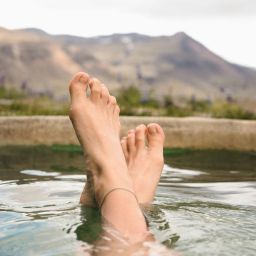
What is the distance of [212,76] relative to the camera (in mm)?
83188

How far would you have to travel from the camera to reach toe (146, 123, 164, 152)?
2498 mm

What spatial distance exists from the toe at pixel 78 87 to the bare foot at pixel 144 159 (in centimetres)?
32

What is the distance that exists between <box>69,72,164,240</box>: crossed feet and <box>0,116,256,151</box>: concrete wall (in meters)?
1.66

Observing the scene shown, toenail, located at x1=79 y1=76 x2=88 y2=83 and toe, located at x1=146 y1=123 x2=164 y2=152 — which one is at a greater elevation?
toenail, located at x1=79 y1=76 x2=88 y2=83

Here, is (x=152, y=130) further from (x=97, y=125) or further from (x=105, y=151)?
(x=105, y=151)

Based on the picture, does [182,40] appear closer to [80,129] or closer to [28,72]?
[28,72]

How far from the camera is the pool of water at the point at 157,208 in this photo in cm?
154

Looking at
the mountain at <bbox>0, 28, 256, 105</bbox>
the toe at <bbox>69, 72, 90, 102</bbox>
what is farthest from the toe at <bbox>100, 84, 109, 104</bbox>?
the mountain at <bbox>0, 28, 256, 105</bbox>

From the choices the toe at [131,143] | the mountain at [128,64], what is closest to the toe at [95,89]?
the toe at [131,143]

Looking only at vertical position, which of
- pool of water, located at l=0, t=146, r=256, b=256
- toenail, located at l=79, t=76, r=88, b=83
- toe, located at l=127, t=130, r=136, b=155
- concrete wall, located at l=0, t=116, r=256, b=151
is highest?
toenail, located at l=79, t=76, r=88, b=83

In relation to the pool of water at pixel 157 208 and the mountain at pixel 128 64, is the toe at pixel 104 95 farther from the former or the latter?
the mountain at pixel 128 64

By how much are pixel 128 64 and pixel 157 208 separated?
84442 millimetres

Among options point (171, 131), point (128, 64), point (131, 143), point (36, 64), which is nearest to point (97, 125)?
point (131, 143)

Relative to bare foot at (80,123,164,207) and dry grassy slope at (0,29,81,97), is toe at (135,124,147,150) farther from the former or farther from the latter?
dry grassy slope at (0,29,81,97)
